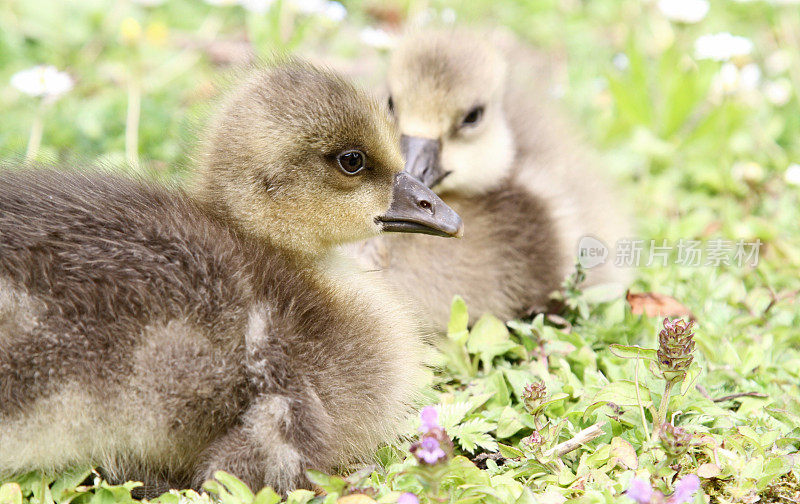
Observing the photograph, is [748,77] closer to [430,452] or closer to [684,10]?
[684,10]

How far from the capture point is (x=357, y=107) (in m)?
1.75

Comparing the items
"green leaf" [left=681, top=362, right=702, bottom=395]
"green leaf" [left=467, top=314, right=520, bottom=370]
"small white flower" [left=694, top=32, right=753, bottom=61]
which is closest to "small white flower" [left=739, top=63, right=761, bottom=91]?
"small white flower" [left=694, top=32, right=753, bottom=61]

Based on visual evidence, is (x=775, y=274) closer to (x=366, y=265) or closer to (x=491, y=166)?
(x=491, y=166)

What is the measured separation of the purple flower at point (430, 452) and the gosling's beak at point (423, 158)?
1.07 m

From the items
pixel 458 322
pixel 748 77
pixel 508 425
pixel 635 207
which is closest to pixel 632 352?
pixel 508 425

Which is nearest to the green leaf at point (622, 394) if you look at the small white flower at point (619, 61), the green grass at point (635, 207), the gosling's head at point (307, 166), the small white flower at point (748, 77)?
the green grass at point (635, 207)

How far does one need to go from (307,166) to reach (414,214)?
0.84 feet

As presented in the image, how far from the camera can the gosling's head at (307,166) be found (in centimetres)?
171

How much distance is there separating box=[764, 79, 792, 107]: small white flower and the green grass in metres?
0.02

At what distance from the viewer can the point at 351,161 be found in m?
1.78

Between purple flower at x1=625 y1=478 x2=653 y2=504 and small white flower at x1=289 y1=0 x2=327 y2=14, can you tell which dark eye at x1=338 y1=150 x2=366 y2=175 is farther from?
small white flower at x1=289 y1=0 x2=327 y2=14

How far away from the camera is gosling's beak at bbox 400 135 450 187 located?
2.33m

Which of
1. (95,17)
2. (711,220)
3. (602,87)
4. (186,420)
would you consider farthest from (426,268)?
(95,17)

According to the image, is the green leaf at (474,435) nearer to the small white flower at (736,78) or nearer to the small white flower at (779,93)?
the small white flower at (736,78)
